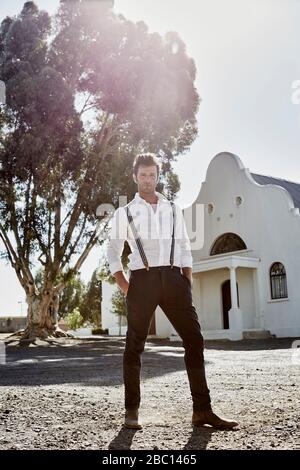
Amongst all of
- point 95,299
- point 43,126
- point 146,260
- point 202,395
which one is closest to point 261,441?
point 202,395

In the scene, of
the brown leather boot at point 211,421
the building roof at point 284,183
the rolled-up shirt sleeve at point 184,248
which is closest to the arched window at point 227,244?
the building roof at point 284,183

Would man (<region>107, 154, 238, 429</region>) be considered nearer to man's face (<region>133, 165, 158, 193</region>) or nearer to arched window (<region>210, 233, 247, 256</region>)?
man's face (<region>133, 165, 158, 193</region>)

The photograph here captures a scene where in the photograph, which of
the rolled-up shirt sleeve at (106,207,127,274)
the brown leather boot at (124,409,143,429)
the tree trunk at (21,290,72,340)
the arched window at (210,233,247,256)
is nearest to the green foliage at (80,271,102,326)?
the arched window at (210,233,247,256)

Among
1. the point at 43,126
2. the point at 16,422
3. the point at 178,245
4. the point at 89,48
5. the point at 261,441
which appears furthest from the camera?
the point at 89,48

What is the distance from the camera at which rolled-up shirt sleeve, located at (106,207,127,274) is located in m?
3.91

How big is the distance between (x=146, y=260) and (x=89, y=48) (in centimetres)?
1801

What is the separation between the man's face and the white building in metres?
18.3

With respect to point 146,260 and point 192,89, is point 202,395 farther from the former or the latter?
point 192,89

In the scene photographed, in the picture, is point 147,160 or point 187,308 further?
point 147,160

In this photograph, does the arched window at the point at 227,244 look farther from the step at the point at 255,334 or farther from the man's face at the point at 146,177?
the man's face at the point at 146,177

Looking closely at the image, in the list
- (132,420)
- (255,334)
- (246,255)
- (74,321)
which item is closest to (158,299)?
(132,420)

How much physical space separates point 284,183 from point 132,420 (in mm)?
25124

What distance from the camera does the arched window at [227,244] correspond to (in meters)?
24.3

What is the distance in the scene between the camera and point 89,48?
789 inches
